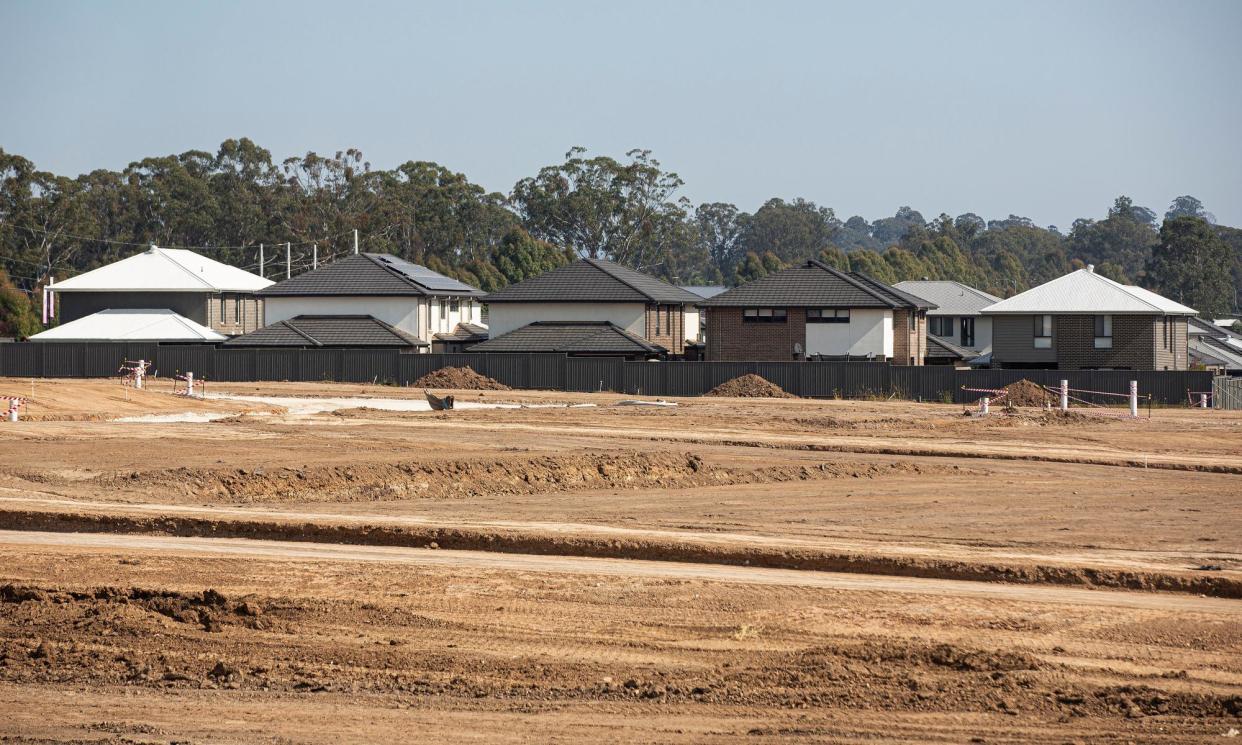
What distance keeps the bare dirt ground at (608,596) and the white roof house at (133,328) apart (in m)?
39.6

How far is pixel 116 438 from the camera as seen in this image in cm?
3075

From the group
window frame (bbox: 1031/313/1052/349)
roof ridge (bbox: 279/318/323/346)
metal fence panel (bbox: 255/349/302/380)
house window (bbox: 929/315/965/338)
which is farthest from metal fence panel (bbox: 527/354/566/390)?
house window (bbox: 929/315/965/338)

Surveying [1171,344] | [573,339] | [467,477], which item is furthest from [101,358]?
[1171,344]

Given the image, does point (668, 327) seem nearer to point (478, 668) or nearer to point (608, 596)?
point (608, 596)

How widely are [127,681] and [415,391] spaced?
42036 mm

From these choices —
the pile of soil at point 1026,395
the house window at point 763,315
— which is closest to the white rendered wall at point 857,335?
the house window at point 763,315

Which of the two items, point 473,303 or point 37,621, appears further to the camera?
point 473,303

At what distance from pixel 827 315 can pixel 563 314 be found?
12.4 metres

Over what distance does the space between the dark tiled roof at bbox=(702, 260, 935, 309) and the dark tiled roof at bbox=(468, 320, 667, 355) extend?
404cm

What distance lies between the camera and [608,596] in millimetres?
14922

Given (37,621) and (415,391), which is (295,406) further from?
(37,621)

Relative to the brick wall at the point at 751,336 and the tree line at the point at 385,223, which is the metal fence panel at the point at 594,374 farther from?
the tree line at the point at 385,223

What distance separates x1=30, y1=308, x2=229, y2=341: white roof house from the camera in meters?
67.4

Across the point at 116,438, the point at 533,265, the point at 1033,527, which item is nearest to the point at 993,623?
the point at 1033,527
